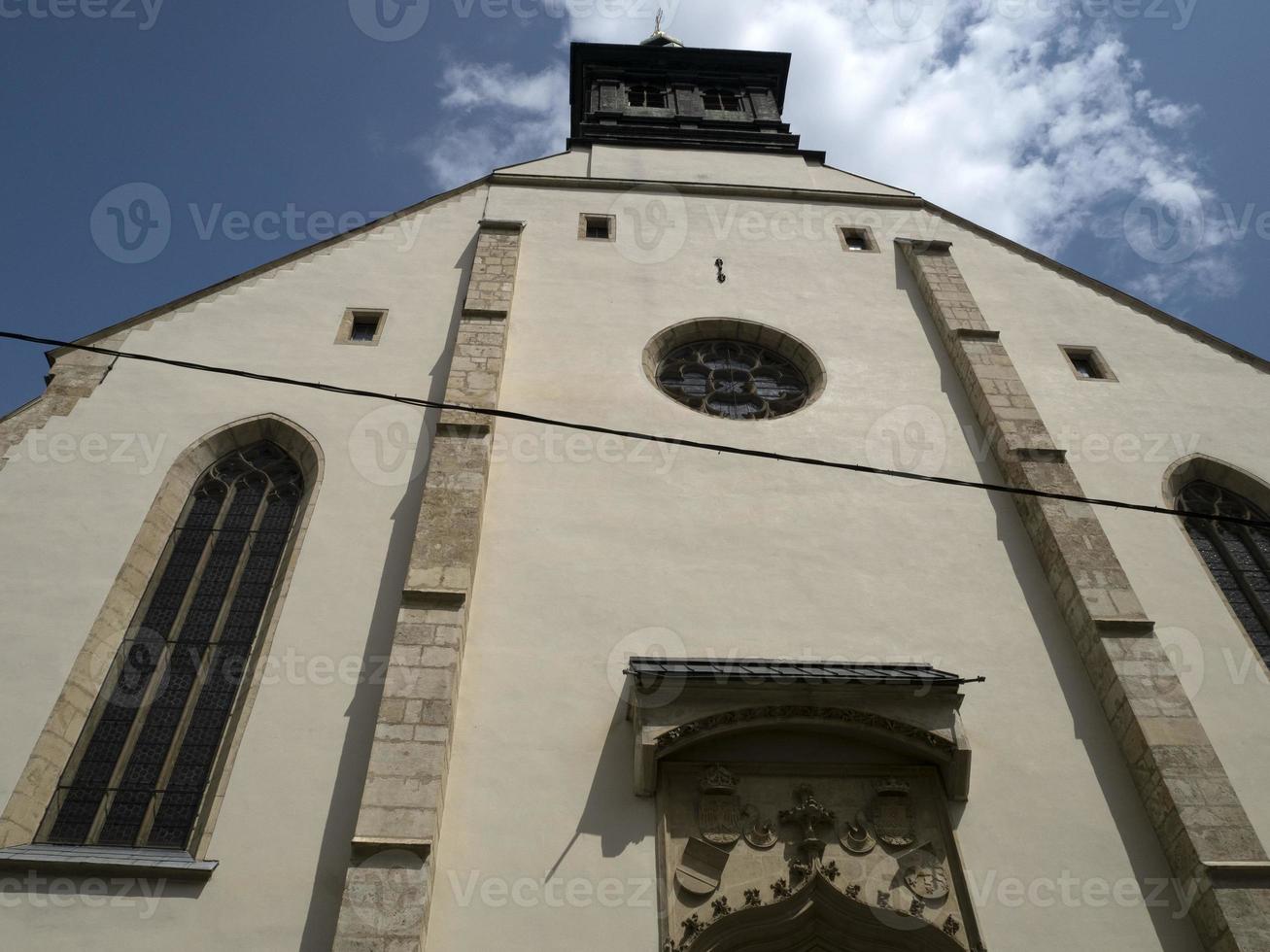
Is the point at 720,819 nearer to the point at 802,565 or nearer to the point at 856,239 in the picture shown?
the point at 802,565

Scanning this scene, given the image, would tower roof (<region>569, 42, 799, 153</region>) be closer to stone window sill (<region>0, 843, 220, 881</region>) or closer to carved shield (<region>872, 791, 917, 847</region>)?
carved shield (<region>872, 791, 917, 847</region>)

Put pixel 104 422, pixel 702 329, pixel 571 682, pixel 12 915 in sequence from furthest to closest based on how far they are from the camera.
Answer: pixel 702 329
pixel 104 422
pixel 571 682
pixel 12 915

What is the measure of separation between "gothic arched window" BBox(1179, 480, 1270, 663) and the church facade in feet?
0.14

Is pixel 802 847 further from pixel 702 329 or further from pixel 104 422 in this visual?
pixel 104 422

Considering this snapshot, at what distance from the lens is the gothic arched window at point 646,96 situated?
21234mm

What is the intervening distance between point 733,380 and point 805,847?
6207mm

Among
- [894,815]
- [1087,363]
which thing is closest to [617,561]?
[894,815]

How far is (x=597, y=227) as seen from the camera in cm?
1427

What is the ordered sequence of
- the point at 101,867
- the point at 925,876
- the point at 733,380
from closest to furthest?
the point at 101,867 < the point at 925,876 < the point at 733,380

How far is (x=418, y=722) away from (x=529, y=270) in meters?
7.32

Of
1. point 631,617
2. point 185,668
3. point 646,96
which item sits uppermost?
point 646,96

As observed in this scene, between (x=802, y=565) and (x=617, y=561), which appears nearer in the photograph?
(x=617, y=561)

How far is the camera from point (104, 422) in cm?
1018

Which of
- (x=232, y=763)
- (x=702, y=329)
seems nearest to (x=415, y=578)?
(x=232, y=763)
